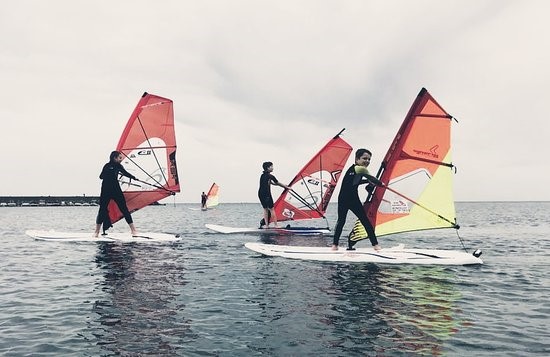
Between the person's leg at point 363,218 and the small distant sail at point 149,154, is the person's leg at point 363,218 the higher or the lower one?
the lower one

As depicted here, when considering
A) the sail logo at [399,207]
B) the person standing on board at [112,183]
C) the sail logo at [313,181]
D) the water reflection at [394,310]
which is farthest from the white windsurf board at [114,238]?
the sail logo at [399,207]

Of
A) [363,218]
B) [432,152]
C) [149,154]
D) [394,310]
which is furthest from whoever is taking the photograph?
[149,154]

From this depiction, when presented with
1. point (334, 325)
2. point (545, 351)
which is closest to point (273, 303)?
point (334, 325)

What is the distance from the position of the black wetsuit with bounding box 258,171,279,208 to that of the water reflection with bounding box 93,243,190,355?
7.12m

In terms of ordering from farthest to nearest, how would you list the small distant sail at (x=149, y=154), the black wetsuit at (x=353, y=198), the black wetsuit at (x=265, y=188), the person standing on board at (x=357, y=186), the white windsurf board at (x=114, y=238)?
the black wetsuit at (x=265, y=188), the small distant sail at (x=149, y=154), the white windsurf board at (x=114, y=238), the black wetsuit at (x=353, y=198), the person standing on board at (x=357, y=186)

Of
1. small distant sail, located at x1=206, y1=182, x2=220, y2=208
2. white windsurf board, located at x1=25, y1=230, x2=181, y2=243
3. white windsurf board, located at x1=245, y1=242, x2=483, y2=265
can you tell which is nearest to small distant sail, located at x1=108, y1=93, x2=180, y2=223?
white windsurf board, located at x1=25, y1=230, x2=181, y2=243

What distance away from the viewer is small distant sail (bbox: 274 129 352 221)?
20.8m

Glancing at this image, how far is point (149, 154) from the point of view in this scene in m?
17.6

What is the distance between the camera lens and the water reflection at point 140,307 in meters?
5.73

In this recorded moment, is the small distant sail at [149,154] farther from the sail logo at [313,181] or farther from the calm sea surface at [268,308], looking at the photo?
the sail logo at [313,181]

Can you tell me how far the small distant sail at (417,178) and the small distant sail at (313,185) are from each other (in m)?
8.51

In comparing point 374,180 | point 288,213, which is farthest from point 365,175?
point 288,213

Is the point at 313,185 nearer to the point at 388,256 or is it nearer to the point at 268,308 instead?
the point at 388,256

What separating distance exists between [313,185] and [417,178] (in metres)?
9.14
